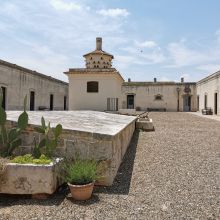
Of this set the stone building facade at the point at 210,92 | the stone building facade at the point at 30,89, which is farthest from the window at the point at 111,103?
the stone building facade at the point at 210,92

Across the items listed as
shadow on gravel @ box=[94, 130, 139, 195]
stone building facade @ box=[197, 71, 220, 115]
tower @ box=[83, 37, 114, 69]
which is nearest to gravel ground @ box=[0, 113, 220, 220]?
shadow on gravel @ box=[94, 130, 139, 195]

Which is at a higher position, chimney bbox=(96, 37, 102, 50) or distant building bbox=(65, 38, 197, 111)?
chimney bbox=(96, 37, 102, 50)

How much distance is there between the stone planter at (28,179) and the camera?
3.96m

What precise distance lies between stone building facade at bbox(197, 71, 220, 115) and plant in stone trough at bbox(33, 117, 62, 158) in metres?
24.3

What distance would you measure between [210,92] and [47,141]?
27416 mm

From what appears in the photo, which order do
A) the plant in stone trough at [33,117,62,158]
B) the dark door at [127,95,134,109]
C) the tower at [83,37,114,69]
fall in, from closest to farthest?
1. the plant in stone trough at [33,117,62,158]
2. the tower at [83,37,114,69]
3. the dark door at [127,95,134,109]

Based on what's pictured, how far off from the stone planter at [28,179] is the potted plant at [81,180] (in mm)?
285

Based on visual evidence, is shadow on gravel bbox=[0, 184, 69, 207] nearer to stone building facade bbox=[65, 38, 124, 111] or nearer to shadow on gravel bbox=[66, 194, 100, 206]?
shadow on gravel bbox=[66, 194, 100, 206]

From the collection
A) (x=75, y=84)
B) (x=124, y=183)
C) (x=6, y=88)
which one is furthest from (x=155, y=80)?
(x=124, y=183)

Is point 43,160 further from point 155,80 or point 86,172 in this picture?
point 155,80

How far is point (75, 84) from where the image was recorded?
795 inches

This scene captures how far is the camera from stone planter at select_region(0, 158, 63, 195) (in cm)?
396

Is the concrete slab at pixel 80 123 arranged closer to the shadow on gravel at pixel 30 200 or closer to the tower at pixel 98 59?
the shadow on gravel at pixel 30 200

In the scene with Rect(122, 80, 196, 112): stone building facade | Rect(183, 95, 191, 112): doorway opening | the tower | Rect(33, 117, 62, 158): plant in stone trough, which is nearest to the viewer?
Rect(33, 117, 62, 158): plant in stone trough
